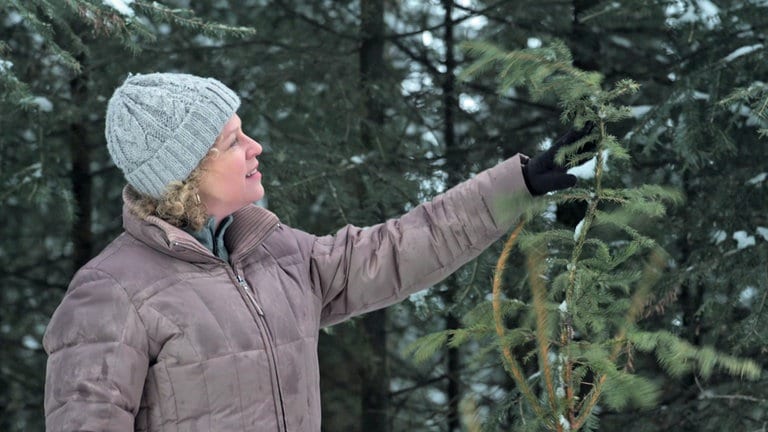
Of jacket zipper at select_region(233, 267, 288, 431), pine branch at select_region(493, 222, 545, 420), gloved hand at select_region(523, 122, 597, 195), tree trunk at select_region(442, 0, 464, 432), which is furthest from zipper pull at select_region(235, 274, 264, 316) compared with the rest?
tree trunk at select_region(442, 0, 464, 432)

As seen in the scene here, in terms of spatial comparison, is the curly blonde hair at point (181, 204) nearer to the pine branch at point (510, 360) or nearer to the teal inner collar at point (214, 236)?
the teal inner collar at point (214, 236)

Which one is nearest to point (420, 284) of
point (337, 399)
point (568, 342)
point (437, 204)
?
point (437, 204)

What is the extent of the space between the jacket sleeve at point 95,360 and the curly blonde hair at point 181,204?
0.87ft

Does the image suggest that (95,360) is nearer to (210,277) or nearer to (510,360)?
(210,277)

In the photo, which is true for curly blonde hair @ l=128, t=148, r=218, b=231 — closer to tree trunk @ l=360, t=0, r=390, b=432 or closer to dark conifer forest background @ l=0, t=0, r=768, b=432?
dark conifer forest background @ l=0, t=0, r=768, b=432

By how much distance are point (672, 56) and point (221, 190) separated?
139 inches

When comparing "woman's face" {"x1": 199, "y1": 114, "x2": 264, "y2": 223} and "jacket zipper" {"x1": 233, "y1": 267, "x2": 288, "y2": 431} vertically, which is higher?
"woman's face" {"x1": 199, "y1": 114, "x2": 264, "y2": 223}

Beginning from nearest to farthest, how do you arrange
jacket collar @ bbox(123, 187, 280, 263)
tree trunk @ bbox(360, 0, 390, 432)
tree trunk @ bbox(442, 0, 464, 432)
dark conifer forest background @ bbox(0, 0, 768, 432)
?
jacket collar @ bbox(123, 187, 280, 263) → dark conifer forest background @ bbox(0, 0, 768, 432) → tree trunk @ bbox(442, 0, 464, 432) → tree trunk @ bbox(360, 0, 390, 432)

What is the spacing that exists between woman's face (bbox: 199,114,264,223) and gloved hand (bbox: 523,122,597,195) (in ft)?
2.57

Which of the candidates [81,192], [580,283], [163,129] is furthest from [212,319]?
[81,192]

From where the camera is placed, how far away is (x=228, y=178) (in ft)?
9.29

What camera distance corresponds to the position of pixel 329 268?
9.91 ft

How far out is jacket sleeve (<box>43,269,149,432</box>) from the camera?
247cm

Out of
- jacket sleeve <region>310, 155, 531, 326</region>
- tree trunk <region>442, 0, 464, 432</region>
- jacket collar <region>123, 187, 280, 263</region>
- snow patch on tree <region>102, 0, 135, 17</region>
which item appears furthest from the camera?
tree trunk <region>442, 0, 464, 432</region>
